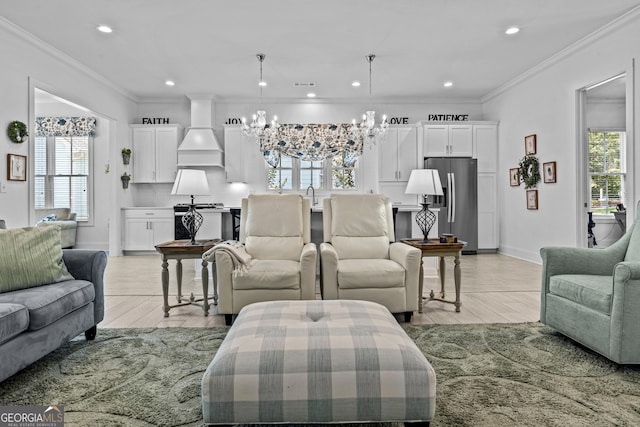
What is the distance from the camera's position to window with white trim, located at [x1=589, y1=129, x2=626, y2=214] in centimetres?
724

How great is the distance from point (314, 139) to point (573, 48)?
13.9 ft

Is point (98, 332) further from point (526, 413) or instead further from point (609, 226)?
point (609, 226)

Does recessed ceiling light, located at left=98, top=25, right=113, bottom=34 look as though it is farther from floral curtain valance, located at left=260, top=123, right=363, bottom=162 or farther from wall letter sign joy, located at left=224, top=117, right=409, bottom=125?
floral curtain valance, located at left=260, top=123, right=363, bottom=162

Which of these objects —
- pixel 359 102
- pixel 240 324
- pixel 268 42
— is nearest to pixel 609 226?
pixel 359 102

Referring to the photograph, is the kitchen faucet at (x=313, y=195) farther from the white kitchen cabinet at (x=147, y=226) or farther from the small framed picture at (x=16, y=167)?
the small framed picture at (x=16, y=167)

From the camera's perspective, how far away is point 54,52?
5.24 metres

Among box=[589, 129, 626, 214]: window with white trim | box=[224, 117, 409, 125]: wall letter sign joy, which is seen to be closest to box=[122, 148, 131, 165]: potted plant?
box=[224, 117, 409, 125]: wall letter sign joy

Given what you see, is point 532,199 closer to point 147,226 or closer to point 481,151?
point 481,151

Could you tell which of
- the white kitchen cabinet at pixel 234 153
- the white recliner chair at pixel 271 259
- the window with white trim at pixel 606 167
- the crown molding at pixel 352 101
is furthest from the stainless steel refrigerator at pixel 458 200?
the white recliner chair at pixel 271 259

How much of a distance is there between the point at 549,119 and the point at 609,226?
2914 millimetres

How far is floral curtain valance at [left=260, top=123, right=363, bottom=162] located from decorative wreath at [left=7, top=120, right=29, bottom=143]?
3806 mm

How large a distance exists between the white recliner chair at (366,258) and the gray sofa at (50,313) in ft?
5.25

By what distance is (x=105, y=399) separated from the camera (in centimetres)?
195

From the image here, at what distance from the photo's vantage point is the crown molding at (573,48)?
14.2ft
